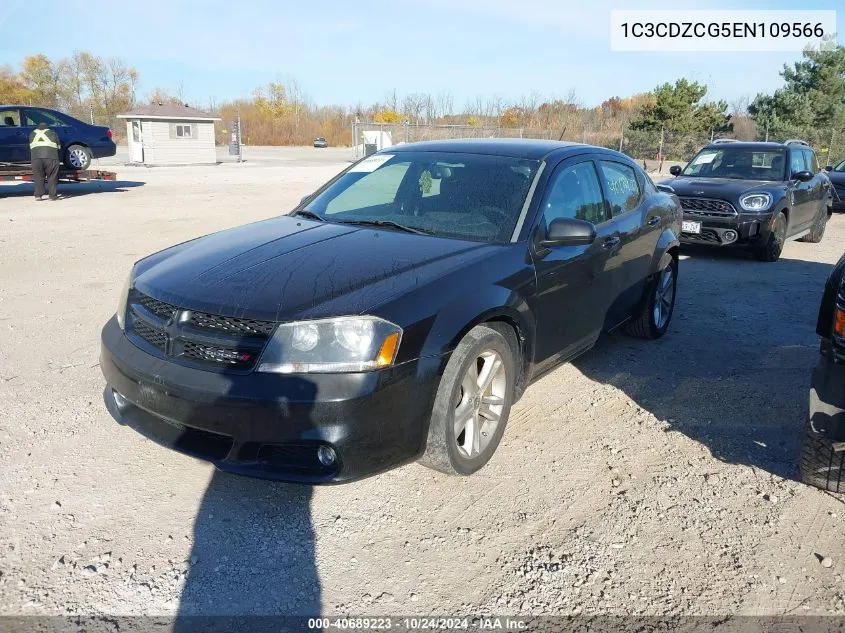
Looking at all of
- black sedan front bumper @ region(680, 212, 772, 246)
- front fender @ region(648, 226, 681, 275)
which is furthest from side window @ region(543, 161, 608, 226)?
black sedan front bumper @ region(680, 212, 772, 246)

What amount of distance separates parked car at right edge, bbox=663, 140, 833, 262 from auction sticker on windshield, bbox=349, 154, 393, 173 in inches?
256

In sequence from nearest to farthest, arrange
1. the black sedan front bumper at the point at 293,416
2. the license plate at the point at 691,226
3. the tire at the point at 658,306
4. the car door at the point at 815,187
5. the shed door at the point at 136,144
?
the black sedan front bumper at the point at 293,416, the tire at the point at 658,306, the license plate at the point at 691,226, the car door at the point at 815,187, the shed door at the point at 136,144

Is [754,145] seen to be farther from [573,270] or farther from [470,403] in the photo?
[470,403]

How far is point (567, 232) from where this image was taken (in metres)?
3.82

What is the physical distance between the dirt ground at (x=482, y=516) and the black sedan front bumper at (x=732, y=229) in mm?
4757

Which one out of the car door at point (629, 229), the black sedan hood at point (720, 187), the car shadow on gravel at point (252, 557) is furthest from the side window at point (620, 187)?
the black sedan hood at point (720, 187)

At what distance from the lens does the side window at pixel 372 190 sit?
4.46m

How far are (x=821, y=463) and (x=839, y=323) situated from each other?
0.74 meters

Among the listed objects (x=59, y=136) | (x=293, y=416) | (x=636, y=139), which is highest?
(x=636, y=139)

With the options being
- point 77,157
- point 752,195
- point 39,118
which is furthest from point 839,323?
point 39,118

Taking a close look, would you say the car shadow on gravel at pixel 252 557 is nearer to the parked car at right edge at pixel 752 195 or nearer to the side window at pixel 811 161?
the parked car at right edge at pixel 752 195

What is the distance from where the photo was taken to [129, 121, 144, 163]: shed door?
2986 centimetres

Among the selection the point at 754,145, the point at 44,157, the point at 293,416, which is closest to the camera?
the point at 293,416

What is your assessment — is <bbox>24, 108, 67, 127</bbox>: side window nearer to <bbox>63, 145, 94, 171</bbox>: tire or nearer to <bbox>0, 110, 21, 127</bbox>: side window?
<bbox>0, 110, 21, 127</bbox>: side window
